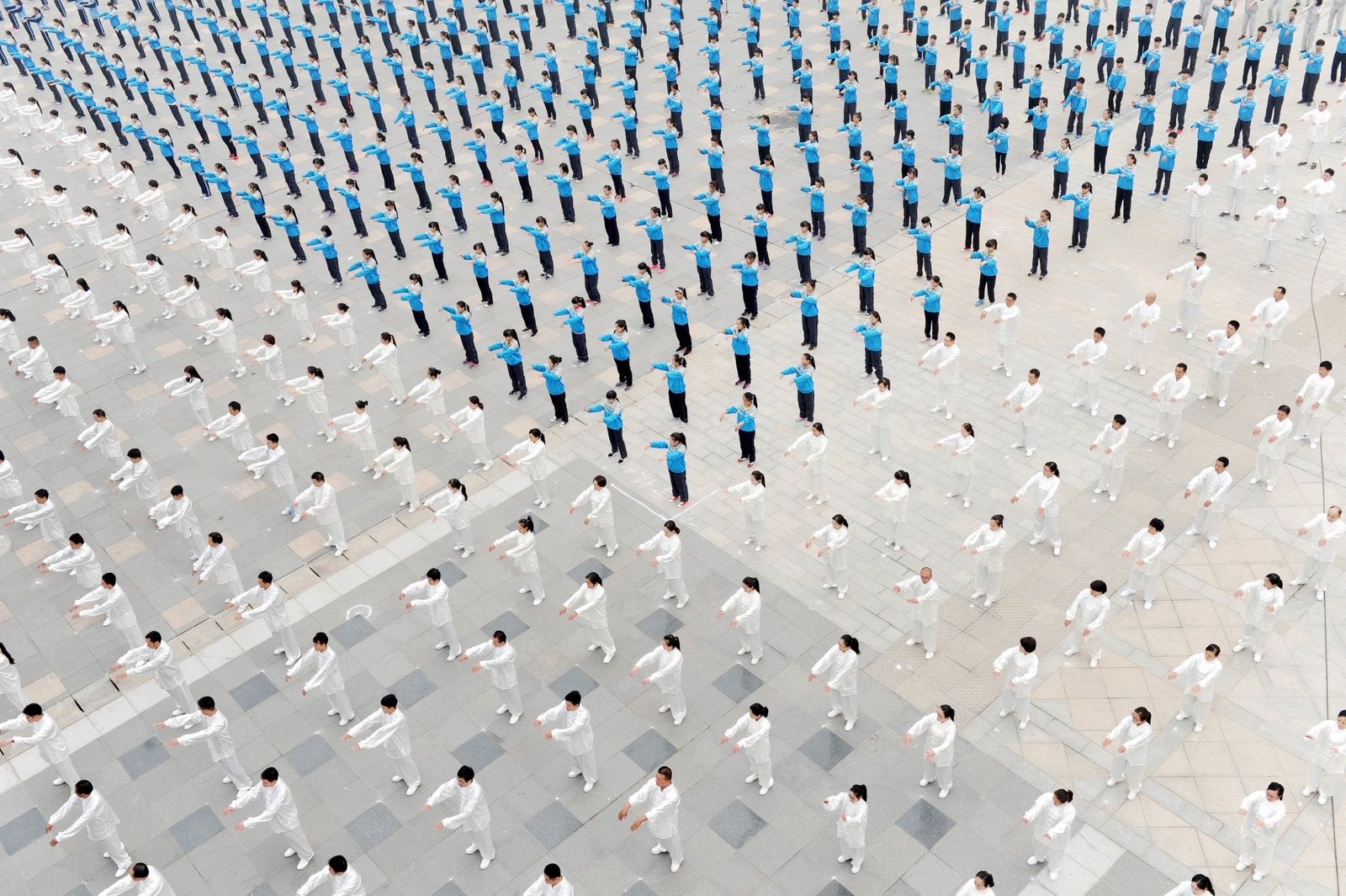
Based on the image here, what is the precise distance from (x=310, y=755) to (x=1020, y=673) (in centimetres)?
861

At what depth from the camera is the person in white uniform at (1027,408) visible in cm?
1719

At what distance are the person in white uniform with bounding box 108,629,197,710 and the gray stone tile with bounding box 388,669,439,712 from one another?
2512 millimetres

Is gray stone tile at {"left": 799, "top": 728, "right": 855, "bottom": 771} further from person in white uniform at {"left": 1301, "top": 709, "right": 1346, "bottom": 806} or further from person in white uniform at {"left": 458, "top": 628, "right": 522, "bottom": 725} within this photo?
person in white uniform at {"left": 1301, "top": 709, "right": 1346, "bottom": 806}

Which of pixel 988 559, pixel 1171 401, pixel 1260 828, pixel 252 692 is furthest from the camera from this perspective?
pixel 1171 401

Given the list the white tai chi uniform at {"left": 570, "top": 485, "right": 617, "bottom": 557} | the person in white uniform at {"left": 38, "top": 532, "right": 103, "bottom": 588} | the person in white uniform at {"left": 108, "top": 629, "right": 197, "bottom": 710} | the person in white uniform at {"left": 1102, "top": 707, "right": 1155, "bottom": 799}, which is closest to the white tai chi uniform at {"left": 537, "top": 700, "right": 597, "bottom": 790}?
the white tai chi uniform at {"left": 570, "top": 485, "right": 617, "bottom": 557}

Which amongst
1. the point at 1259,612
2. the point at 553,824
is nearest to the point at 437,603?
the point at 553,824

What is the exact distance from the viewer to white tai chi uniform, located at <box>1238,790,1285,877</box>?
1155 cm

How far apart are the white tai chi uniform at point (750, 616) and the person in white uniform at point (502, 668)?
2645 mm

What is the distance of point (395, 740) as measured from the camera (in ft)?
43.3

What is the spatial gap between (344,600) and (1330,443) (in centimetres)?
1480

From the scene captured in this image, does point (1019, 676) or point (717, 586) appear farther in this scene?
point (717, 586)

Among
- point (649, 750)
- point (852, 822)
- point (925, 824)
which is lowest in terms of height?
point (925, 824)

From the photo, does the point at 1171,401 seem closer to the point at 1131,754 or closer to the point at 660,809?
the point at 1131,754

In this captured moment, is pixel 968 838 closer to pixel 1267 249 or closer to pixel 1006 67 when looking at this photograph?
pixel 1267 249
